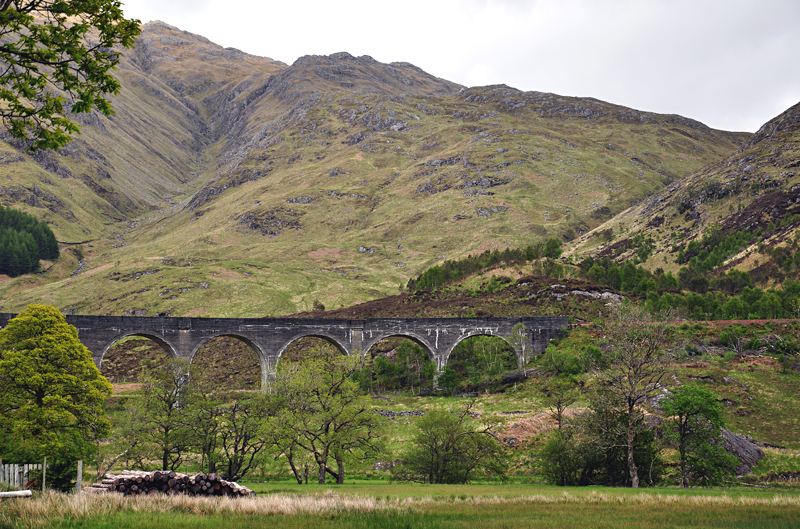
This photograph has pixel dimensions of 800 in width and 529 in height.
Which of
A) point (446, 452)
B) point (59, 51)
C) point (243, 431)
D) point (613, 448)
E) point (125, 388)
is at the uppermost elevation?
point (59, 51)

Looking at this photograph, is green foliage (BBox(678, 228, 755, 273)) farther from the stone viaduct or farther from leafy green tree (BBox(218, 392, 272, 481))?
leafy green tree (BBox(218, 392, 272, 481))

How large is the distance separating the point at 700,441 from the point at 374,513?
20.9 metres

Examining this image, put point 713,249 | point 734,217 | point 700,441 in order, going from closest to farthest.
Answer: point 700,441
point 713,249
point 734,217

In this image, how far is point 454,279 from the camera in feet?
295

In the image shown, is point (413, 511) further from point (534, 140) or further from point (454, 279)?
point (534, 140)

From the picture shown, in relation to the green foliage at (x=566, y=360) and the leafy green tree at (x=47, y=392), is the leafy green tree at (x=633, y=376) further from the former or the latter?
the leafy green tree at (x=47, y=392)

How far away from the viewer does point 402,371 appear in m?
63.6

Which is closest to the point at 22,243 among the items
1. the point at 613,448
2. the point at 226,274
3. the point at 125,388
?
the point at 226,274

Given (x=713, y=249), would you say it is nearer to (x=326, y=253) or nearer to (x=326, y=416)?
(x=326, y=253)

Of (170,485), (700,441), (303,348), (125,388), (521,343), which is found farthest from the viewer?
(303,348)

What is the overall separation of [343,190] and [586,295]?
11934 centimetres

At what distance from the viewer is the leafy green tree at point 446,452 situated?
28109mm

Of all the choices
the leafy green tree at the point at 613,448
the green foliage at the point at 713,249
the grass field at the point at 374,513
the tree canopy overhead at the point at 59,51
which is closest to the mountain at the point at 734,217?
the green foliage at the point at 713,249

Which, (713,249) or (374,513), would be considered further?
(713,249)
